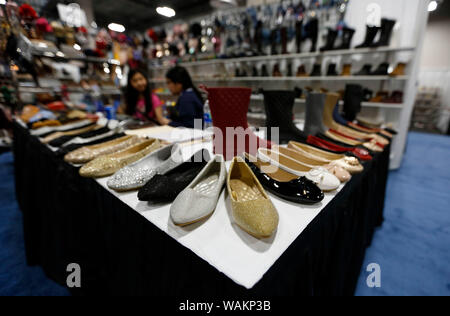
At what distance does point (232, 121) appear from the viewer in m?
1.03

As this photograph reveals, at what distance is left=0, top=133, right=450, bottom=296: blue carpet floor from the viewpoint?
4.37 ft

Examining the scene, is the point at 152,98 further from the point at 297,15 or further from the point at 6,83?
the point at 297,15

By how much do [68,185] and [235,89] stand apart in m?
0.90

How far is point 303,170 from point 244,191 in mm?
Result: 276

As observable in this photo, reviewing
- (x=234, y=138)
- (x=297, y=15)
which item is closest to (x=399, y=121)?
(x=297, y=15)

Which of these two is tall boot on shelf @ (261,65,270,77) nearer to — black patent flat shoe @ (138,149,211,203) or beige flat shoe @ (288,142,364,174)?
beige flat shoe @ (288,142,364,174)

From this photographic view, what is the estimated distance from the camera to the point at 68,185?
1.02 m

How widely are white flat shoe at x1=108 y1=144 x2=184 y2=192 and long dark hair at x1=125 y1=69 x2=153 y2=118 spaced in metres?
1.58

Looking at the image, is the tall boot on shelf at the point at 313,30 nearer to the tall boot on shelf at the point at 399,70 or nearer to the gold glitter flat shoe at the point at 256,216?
the tall boot on shelf at the point at 399,70

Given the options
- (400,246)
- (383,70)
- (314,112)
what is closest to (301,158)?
(314,112)

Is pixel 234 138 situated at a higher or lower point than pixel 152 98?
lower

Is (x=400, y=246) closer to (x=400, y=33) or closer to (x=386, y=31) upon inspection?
(x=386, y=31)

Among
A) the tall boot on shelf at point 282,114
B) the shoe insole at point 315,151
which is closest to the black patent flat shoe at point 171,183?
the shoe insole at point 315,151
